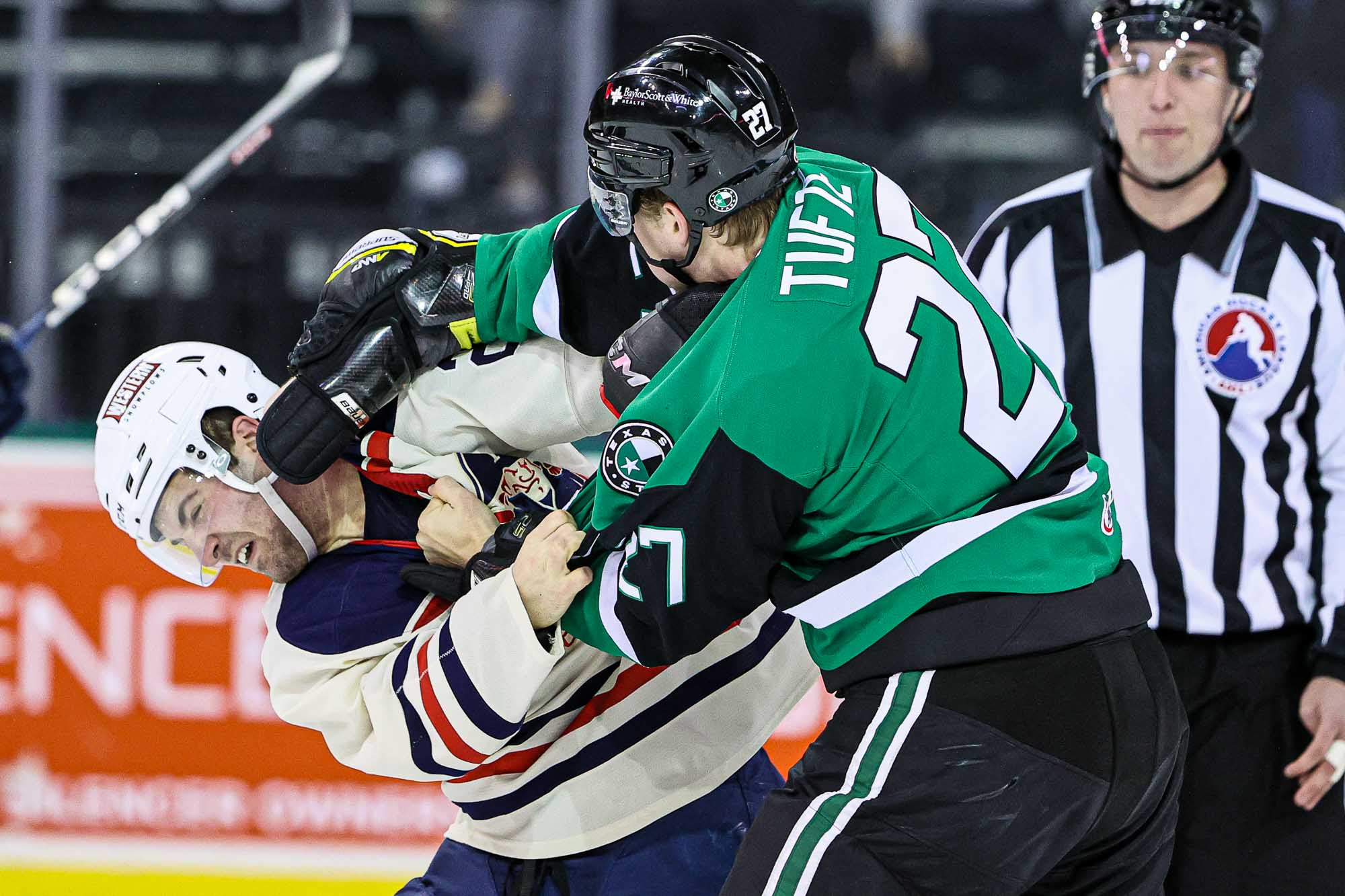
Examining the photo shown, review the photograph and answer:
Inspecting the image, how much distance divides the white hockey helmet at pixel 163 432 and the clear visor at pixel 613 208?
61 centimetres

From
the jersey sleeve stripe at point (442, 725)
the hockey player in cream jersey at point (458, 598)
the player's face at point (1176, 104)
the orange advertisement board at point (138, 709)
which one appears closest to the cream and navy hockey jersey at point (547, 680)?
the hockey player in cream jersey at point (458, 598)

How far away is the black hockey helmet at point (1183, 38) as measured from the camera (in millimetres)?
2191

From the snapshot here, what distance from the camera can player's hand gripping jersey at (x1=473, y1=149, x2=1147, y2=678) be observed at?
4.52 ft

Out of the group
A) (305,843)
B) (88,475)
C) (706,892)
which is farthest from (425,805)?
(706,892)

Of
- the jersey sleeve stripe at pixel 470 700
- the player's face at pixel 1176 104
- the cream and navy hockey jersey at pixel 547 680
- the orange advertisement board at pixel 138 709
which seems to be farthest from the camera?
the orange advertisement board at pixel 138 709

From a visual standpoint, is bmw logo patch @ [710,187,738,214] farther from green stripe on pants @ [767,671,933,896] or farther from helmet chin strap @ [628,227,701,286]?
green stripe on pants @ [767,671,933,896]

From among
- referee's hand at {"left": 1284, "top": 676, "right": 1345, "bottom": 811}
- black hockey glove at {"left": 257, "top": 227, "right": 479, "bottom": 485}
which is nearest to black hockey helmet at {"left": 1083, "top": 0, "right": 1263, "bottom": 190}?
referee's hand at {"left": 1284, "top": 676, "right": 1345, "bottom": 811}

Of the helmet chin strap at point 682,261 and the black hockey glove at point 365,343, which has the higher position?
the helmet chin strap at point 682,261

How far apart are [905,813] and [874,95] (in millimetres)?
3031

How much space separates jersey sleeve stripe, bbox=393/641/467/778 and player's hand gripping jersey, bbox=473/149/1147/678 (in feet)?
0.96

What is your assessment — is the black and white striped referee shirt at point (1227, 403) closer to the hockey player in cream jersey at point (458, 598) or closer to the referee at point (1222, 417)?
the referee at point (1222, 417)

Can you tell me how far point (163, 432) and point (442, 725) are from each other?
0.55 metres

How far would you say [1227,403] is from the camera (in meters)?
2.16

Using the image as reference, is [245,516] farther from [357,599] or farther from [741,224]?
[741,224]
